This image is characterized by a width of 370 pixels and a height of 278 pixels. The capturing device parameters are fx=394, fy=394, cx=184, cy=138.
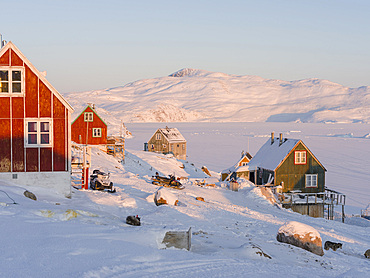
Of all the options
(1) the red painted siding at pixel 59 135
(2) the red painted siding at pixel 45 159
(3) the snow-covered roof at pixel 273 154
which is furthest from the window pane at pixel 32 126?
(3) the snow-covered roof at pixel 273 154

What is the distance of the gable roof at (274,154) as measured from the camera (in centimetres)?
4056

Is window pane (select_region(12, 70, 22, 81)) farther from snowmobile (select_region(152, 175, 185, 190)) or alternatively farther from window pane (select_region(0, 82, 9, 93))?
snowmobile (select_region(152, 175, 185, 190))

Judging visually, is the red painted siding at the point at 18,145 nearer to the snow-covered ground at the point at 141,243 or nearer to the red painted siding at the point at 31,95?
the red painted siding at the point at 31,95

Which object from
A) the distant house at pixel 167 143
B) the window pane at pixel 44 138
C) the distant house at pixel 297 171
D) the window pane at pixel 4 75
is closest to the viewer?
the window pane at pixel 4 75

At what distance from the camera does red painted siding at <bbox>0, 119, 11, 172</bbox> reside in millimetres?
20203

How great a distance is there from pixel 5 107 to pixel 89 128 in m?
36.0

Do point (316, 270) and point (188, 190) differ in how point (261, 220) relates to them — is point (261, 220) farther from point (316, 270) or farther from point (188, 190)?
point (316, 270)

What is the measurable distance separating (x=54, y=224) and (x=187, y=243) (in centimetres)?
443

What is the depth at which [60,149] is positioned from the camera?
20703mm

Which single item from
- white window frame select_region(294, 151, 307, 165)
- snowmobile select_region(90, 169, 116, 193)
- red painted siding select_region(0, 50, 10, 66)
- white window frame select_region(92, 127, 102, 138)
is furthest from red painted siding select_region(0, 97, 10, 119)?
white window frame select_region(92, 127, 102, 138)

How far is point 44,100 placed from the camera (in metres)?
20.3

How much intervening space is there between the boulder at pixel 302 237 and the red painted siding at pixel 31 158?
1272 cm

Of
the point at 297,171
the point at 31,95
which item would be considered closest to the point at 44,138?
the point at 31,95

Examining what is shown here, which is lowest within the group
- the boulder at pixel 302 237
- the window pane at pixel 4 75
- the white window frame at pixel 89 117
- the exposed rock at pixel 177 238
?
the boulder at pixel 302 237
